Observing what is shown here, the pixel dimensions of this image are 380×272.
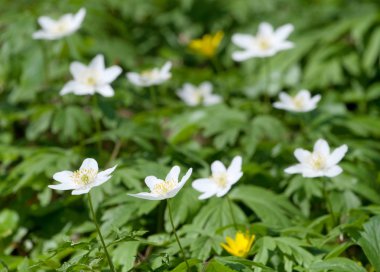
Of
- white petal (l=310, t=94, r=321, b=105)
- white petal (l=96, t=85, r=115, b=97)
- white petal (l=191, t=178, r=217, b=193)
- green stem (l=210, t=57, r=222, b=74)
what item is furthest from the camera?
green stem (l=210, t=57, r=222, b=74)

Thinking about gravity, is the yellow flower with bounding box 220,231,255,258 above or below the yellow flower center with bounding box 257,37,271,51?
below

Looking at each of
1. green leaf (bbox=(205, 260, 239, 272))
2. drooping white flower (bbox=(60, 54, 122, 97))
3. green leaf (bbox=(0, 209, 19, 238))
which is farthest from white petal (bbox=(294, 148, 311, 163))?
green leaf (bbox=(0, 209, 19, 238))

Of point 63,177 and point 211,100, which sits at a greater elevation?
point 63,177

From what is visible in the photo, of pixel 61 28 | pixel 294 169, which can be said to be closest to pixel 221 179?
pixel 294 169

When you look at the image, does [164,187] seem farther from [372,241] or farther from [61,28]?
[61,28]

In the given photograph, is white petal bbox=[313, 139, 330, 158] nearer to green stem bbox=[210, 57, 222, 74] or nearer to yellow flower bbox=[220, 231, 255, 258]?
yellow flower bbox=[220, 231, 255, 258]

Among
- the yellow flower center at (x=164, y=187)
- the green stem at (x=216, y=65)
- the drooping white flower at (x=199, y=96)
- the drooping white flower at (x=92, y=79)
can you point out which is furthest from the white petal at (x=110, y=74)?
the green stem at (x=216, y=65)
